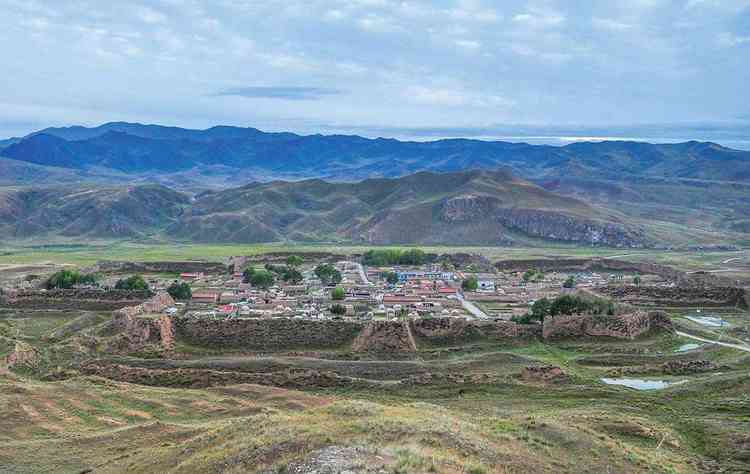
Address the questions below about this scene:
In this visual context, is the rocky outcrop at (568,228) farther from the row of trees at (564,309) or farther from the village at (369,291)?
the row of trees at (564,309)

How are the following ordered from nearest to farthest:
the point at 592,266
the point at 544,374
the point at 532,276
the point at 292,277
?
the point at 544,374 < the point at 292,277 < the point at 532,276 < the point at 592,266

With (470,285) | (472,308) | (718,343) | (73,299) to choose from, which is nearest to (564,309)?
(718,343)

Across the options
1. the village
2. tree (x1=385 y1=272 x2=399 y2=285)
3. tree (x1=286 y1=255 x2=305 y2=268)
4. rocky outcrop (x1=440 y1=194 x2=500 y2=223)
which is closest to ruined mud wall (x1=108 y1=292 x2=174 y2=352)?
the village

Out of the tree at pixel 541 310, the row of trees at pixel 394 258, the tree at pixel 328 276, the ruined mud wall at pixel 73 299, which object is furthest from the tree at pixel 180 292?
the row of trees at pixel 394 258

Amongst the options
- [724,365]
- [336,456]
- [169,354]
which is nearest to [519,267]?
[724,365]

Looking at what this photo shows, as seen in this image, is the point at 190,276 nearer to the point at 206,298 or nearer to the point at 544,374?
the point at 206,298
